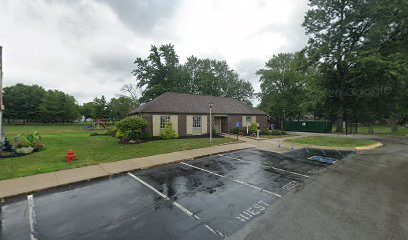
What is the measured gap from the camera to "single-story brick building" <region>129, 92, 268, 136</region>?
66.1ft

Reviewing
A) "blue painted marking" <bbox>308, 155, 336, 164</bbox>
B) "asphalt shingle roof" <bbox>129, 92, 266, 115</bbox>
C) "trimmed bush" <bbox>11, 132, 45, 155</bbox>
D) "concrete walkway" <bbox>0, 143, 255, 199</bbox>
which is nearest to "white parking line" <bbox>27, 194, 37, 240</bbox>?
"concrete walkway" <bbox>0, 143, 255, 199</bbox>

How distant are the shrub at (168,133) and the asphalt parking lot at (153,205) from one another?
11.1 meters

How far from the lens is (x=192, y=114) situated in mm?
22391

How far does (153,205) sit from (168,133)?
1486 cm

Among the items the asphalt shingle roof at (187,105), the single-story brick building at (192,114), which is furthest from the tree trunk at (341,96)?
the asphalt shingle roof at (187,105)

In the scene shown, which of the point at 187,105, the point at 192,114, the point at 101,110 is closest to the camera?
the point at 192,114

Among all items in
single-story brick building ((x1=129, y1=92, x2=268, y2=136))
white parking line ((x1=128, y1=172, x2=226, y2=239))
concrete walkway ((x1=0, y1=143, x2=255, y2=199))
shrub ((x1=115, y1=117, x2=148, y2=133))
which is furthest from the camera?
single-story brick building ((x1=129, y1=92, x2=268, y2=136))

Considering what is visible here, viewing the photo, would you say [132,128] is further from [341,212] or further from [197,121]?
[341,212]

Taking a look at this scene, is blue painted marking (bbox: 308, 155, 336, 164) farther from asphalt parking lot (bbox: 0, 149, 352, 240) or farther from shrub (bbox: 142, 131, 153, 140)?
shrub (bbox: 142, 131, 153, 140)

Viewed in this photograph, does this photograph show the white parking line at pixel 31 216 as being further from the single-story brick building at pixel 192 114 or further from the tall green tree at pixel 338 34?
the tall green tree at pixel 338 34

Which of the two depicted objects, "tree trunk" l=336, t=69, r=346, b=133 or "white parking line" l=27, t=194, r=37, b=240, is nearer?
"white parking line" l=27, t=194, r=37, b=240

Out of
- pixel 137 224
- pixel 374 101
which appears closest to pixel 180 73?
pixel 374 101

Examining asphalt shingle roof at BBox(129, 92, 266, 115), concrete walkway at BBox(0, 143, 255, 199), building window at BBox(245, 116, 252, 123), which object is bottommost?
concrete walkway at BBox(0, 143, 255, 199)

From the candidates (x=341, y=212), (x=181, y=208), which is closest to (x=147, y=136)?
(x=181, y=208)
